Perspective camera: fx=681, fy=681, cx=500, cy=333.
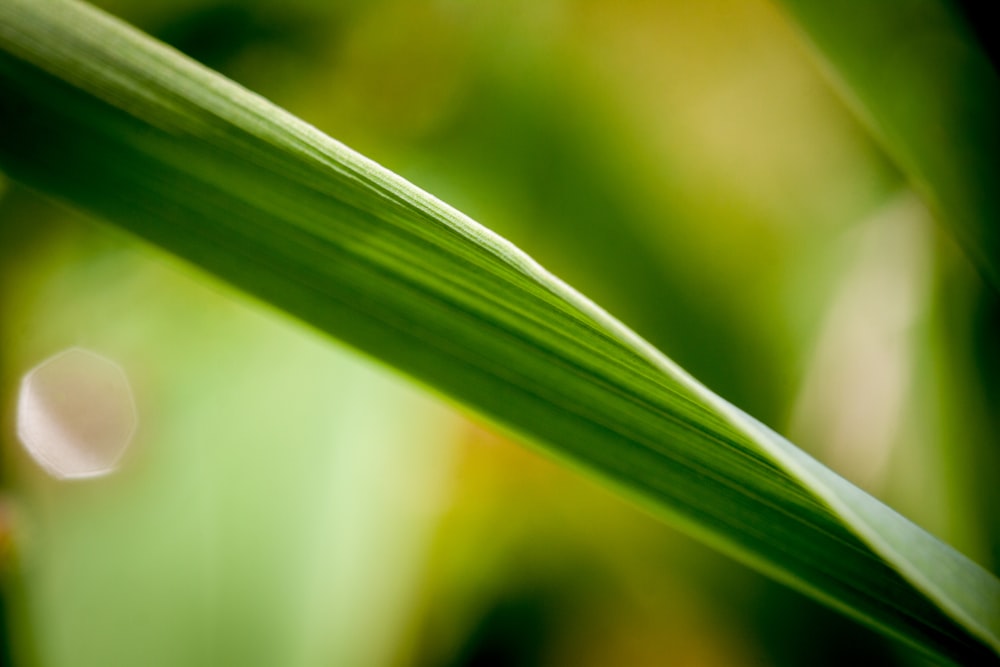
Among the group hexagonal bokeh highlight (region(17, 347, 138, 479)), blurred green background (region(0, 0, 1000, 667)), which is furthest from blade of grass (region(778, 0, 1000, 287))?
hexagonal bokeh highlight (region(17, 347, 138, 479))

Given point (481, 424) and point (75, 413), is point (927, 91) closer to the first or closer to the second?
point (481, 424)

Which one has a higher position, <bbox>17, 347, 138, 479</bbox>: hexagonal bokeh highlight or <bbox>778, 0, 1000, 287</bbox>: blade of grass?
<bbox>778, 0, 1000, 287</bbox>: blade of grass

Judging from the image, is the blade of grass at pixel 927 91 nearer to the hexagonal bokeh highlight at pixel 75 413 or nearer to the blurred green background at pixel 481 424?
the blurred green background at pixel 481 424

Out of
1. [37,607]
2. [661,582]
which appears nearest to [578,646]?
[661,582]

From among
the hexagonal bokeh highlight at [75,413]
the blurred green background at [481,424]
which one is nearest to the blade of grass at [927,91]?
the blurred green background at [481,424]

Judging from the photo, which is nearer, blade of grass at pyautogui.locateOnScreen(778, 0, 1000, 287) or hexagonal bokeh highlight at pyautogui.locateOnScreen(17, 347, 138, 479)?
blade of grass at pyautogui.locateOnScreen(778, 0, 1000, 287)

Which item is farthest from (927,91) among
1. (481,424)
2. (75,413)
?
(75,413)

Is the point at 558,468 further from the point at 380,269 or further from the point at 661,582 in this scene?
the point at 380,269

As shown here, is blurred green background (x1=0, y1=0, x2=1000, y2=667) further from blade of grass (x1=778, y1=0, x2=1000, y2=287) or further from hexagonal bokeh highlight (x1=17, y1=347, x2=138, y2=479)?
blade of grass (x1=778, y1=0, x2=1000, y2=287)
